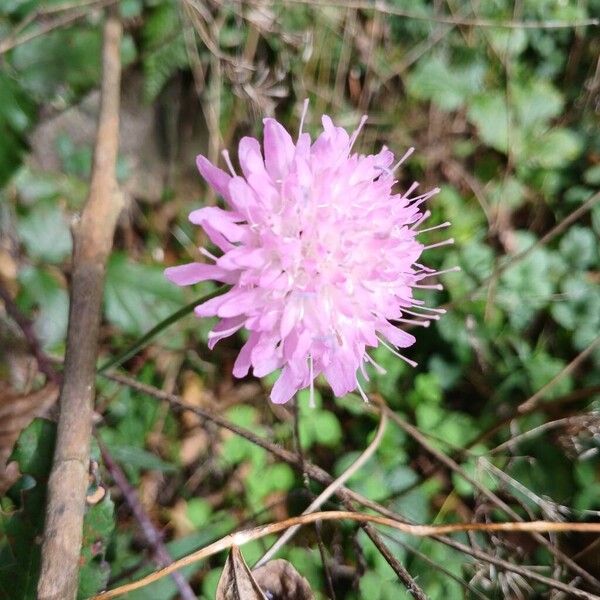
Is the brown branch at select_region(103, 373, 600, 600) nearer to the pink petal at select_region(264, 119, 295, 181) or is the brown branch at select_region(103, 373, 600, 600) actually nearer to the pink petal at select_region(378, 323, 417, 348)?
the pink petal at select_region(378, 323, 417, 348)

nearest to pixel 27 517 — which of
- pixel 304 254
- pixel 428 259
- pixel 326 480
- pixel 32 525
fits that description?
pixel 32 525

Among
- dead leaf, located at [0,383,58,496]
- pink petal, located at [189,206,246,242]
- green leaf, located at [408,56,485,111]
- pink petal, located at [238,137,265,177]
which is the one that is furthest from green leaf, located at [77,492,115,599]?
green leaf, located at [408,56,485,111]

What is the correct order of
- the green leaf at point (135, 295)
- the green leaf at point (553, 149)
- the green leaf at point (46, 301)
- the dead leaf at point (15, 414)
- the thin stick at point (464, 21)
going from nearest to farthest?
1. the dead leaf at point (15, 414)
2. the green leaf at point (46, 301)
3. the green leaf at point (135, 295)
4. the thin stick at point (464, 21)
5. the green leaf at point (553, 149)

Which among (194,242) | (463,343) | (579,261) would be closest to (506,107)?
(579,261)

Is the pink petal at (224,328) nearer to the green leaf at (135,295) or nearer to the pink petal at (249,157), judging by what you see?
the pink petal at (249,157)

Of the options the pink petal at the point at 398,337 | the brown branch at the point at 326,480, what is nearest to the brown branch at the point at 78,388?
the brown branch at the point at 326,480
